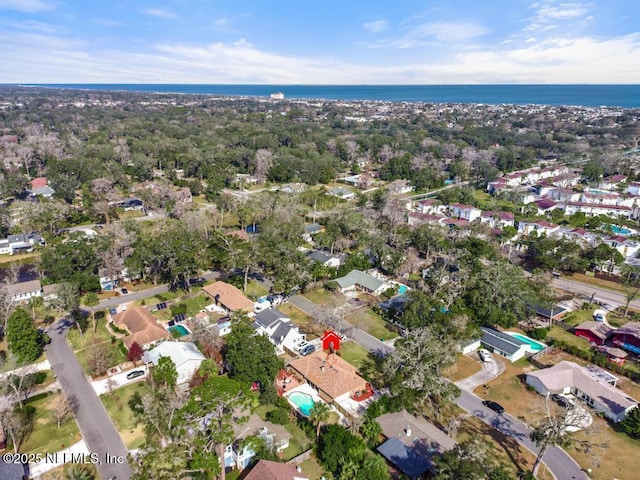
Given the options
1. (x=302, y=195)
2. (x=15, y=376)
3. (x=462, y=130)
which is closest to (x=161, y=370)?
(x=15, y=376)

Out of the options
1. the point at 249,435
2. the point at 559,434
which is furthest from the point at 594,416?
the point at 249,435

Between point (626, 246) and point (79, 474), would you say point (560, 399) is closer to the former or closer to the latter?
point (79, 474)

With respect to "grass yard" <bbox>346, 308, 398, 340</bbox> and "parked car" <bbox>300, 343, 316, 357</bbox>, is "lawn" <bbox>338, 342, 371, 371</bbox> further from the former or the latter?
"grass yard" <bbox>346, 308, 398, 340</bbox>

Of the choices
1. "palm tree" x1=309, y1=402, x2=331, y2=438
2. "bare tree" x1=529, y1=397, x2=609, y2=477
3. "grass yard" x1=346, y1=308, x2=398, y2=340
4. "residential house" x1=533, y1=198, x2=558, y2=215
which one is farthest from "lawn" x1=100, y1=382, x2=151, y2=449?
"residential house" x1=533, y1=198, x2=558, y2=215

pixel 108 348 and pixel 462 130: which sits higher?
pixel 462 130

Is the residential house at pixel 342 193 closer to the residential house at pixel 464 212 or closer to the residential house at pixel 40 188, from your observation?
the residential house at pixel 464 212

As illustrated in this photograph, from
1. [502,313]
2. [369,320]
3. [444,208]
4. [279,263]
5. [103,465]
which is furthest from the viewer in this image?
[444,208]

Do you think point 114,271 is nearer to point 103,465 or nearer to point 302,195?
point 103,465

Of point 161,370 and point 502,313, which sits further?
point 502,313
